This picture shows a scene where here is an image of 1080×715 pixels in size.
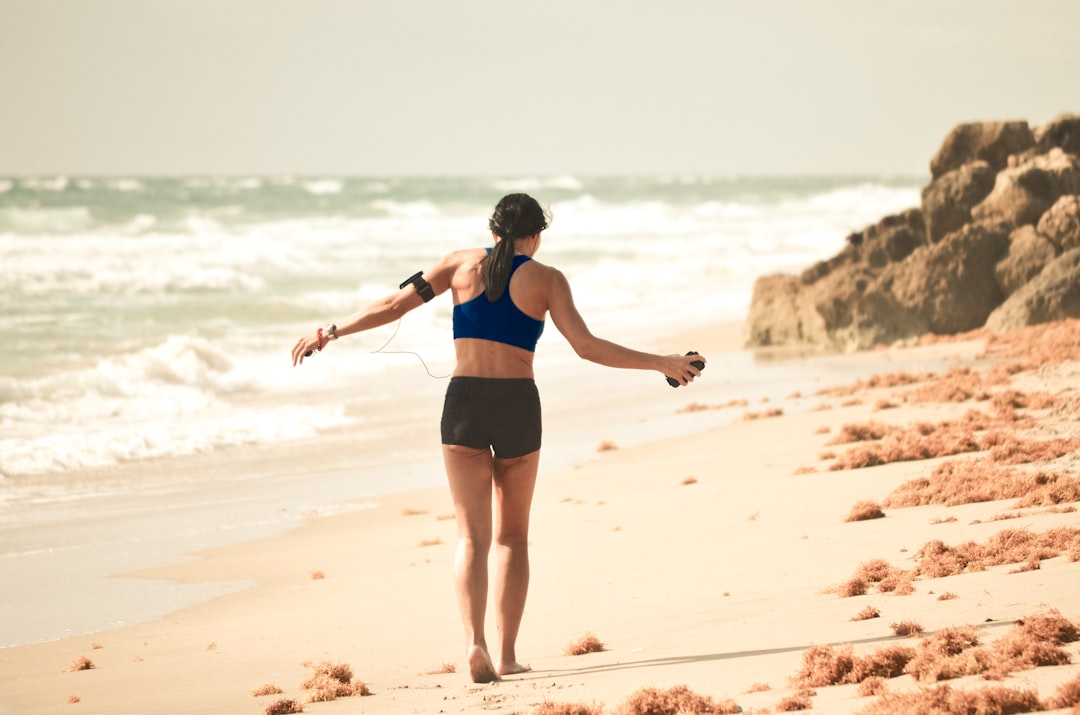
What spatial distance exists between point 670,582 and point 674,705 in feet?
8.79

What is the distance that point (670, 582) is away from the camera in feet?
23.7

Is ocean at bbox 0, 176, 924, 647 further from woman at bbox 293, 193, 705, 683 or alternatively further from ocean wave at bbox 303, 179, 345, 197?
ocean wave at bbox 303, 179, 345, 197

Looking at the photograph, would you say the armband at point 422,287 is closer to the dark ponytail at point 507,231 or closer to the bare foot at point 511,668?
the dark ponytail at point 507,231

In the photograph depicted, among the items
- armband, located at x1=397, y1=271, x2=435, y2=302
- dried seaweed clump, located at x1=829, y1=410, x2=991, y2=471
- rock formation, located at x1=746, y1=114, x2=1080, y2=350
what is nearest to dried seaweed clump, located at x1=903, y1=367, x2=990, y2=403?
dried seaweed clump, located at x1=829, y1=410, x2=991, y2=471

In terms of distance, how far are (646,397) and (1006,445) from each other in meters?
7.83

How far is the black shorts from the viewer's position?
554cm

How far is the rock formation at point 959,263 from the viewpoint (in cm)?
1861

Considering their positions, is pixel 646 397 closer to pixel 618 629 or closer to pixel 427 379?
pixel 427 379

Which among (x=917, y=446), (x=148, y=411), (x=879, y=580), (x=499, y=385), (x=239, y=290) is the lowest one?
(x=879, y=580)

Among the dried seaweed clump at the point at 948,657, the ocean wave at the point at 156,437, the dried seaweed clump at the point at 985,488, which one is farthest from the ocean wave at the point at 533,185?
the dried seaweed clump at the point at 948,657

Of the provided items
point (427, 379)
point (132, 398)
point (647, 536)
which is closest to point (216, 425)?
point (132, 398)

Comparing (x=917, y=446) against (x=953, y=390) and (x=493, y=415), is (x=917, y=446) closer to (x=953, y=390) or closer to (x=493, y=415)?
(x=953, y=390)

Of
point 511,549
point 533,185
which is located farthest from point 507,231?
point 533,185

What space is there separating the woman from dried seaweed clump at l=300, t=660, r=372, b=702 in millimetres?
481
